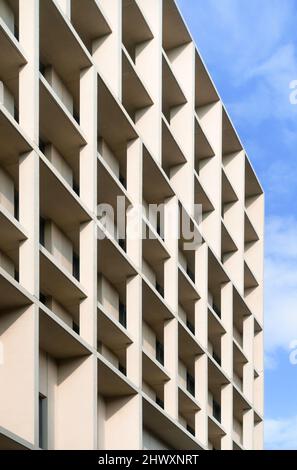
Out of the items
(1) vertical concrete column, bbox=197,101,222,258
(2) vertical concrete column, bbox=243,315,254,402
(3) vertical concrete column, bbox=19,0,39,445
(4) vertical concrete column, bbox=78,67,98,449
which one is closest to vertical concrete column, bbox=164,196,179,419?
(1) vertical concrete column, bbox=197,101,222,258

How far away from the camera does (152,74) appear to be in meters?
42.0

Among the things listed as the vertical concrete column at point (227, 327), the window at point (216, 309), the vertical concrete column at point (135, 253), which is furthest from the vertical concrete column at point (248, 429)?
the vertical concrete column at point (135, 253)

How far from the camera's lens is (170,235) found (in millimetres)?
42812

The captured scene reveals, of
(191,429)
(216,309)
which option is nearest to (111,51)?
(191,429)

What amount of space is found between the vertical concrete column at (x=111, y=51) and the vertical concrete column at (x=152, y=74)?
3.68m

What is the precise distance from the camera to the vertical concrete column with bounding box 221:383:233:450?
49.1m

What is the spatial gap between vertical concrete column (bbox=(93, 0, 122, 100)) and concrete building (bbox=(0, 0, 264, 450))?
7 centimetres

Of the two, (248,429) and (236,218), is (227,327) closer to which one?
(248,429)

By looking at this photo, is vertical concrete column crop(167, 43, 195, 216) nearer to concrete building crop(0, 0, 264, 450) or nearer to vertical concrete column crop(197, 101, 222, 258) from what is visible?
concrete building crop(0, 0, 264, 450)

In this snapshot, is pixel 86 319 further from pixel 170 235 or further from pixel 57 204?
pixel 170 235

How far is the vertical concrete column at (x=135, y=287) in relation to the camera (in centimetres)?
3591

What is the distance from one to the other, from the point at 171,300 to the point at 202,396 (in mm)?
6052
